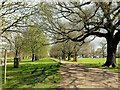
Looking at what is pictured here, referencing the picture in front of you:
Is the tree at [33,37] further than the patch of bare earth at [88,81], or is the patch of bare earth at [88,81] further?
the tree at [33,37]

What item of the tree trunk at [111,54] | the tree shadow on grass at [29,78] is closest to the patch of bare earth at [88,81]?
the tree shadow on grass at [29,78]

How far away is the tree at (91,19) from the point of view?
21.2m

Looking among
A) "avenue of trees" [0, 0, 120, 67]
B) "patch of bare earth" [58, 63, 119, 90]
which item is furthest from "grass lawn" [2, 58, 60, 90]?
"avenue of trees" [0, 0, 120, 67]

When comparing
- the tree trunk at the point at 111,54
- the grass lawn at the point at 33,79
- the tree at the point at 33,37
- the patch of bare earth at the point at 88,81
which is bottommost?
the patch of bare earth at the point at 88,81

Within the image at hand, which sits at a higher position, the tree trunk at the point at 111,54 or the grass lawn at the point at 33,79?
the tree trunk at the point at 111,54

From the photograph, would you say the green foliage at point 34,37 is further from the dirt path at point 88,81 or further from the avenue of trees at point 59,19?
the dirt path at point 88,81

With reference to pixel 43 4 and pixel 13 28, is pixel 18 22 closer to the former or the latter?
pixel 13 28

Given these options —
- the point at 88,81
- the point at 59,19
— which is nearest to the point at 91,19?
the point at 59,19

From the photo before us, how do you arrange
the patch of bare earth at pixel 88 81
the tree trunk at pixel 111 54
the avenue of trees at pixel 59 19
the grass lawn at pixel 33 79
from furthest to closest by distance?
the tree trunk at pixel 111 54 < the avenue of trees at pixel 59 19 < the patch of bare earth at pixel 88 81 < the grass lawn at pixel 33 79

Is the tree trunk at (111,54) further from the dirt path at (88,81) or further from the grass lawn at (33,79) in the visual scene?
the grass lawn at (33,79)

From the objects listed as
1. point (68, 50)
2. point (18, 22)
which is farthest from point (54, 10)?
point (68, 50)

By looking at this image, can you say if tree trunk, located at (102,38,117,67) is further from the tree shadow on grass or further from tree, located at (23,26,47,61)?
the tree shadow on grass

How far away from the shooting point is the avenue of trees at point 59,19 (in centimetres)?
1998

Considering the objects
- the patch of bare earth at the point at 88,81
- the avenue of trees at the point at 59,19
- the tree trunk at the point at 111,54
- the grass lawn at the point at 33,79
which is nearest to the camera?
the grass lawn at the point at 33,79
